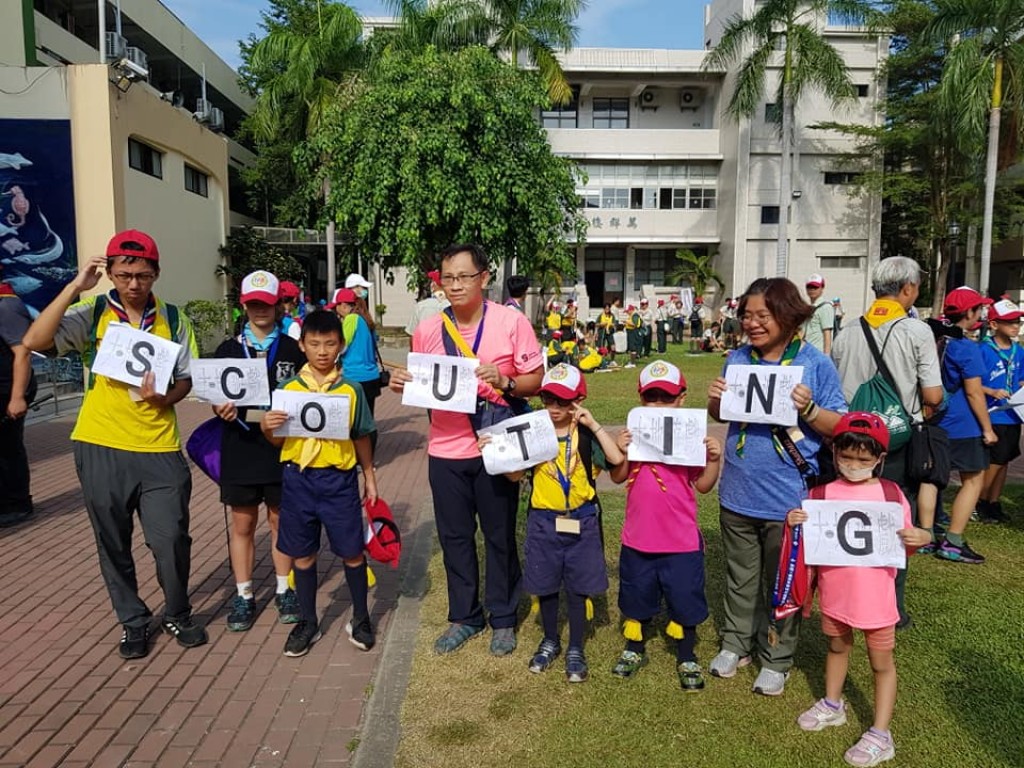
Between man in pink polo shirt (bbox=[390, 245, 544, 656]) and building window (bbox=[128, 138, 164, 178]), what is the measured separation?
18277 mm

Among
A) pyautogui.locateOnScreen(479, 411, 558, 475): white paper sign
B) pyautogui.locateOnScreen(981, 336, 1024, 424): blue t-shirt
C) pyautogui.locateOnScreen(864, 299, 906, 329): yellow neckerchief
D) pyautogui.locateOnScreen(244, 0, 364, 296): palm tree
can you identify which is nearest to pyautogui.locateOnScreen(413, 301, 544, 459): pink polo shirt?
pyautogui.locateOnScreen(479, 411, 558, 475): white paper sign

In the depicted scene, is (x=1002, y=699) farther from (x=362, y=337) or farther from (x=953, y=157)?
(x=953, y=157)

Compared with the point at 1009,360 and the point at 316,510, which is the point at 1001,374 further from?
the point at 316,510

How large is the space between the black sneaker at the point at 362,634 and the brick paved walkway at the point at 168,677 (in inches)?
2.0

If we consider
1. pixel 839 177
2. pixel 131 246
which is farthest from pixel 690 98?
pixel 131 246

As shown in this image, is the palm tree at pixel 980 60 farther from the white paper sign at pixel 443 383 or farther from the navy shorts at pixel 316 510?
the navy shorts at pixel 316 510

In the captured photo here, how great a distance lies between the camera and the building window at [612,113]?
40688mm

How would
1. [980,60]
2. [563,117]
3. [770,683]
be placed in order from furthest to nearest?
[563,117] → [980,60] → [770,683]

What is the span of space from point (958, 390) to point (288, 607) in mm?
5181

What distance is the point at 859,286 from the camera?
38562 mm

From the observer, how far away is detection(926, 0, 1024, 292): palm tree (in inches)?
937

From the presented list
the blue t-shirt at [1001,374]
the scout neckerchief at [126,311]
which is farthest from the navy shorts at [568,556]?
the blue t-shirt at [1001,374]

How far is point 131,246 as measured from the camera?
12.6ft

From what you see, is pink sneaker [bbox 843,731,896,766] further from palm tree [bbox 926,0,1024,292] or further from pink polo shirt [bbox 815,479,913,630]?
palm tree [bbox 926,0,1024,292]
